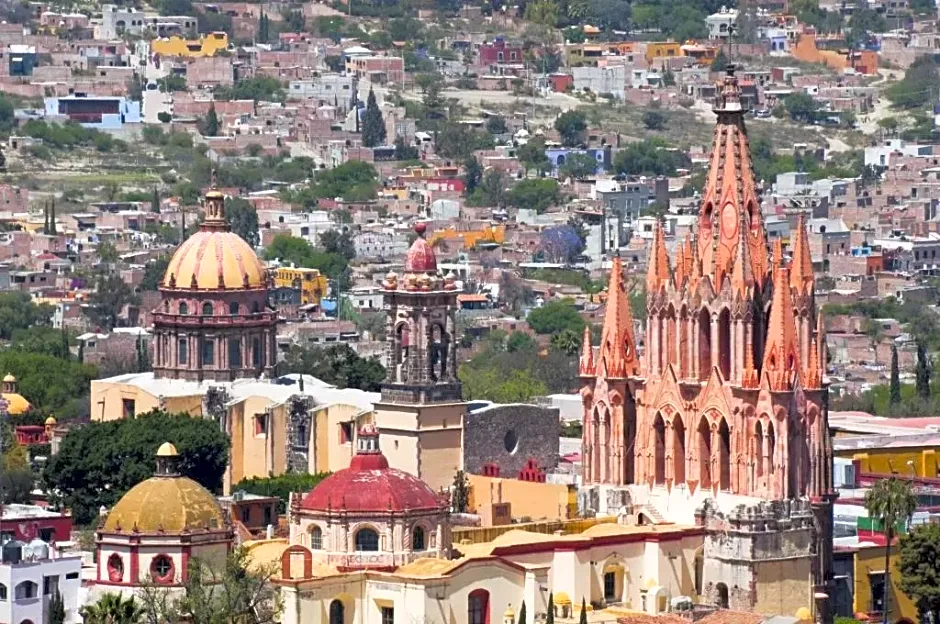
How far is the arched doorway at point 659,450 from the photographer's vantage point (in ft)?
318

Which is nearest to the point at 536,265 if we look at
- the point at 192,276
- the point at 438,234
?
the point at 438,234

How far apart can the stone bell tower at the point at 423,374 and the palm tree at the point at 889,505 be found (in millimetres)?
13213

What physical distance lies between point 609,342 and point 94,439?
64.6 ft

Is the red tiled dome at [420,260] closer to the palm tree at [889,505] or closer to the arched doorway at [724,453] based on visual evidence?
the palm tree at [889,505]

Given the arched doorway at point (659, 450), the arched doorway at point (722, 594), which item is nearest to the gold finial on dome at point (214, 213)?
the arched doorway at point (659, 450)

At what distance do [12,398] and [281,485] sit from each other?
70.4ft

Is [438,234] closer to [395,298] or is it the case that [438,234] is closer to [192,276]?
[192,276]

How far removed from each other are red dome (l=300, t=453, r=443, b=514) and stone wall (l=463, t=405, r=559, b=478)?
21371 mm

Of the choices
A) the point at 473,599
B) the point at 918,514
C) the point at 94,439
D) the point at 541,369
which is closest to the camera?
the point at 473,599

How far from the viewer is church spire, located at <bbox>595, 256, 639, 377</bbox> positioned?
323 ft

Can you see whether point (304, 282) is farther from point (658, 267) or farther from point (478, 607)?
point (478, 607)

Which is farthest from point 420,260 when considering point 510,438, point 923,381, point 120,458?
point 923,381

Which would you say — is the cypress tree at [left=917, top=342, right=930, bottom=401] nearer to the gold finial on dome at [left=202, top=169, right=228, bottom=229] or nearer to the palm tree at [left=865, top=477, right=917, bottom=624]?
the gold finial on dome at [left=202, top=169, right=228, bottom=229]

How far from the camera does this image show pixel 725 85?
98438 mm
